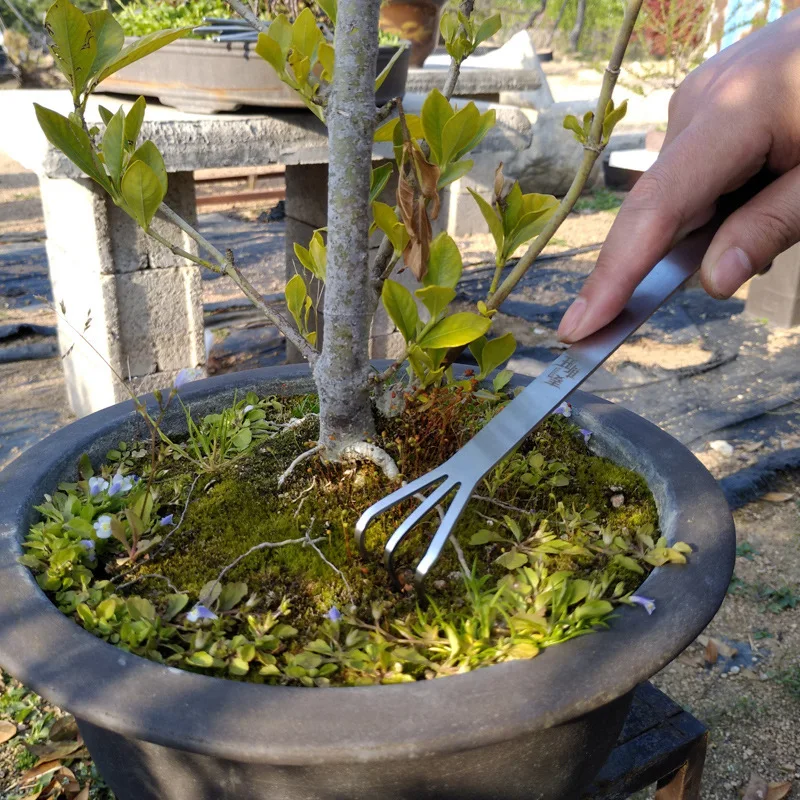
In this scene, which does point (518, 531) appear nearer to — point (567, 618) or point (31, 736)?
point (567, 618)

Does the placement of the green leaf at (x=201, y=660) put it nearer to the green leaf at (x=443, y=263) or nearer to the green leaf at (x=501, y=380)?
the green leaf at (x=443, y=263)

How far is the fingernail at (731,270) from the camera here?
33.9 inches

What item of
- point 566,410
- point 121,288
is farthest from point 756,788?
point 121,288

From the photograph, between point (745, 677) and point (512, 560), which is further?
point (745, 677)

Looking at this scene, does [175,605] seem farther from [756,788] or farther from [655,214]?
[756,788]

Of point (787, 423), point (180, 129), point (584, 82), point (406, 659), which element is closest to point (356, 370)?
point (406, 659)

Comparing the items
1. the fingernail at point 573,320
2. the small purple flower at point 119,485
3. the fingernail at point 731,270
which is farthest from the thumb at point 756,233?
the small purple flower at point 119,485

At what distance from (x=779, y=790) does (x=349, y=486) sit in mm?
1138

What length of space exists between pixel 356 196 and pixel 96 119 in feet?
4.80

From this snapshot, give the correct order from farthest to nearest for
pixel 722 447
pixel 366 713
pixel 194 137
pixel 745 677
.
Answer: pixel 722 447 < pixel 194 137 < pixel 745 677 < pixel 366 713

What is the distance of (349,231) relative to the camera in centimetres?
95

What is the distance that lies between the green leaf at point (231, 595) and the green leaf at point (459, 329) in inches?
13.7

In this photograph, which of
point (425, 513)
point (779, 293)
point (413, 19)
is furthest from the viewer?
point (413, 19)

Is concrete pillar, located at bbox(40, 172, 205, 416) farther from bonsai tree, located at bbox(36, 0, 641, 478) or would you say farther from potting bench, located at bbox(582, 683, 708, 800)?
potting bench, located at bbox(582, 683, 708, 800)
